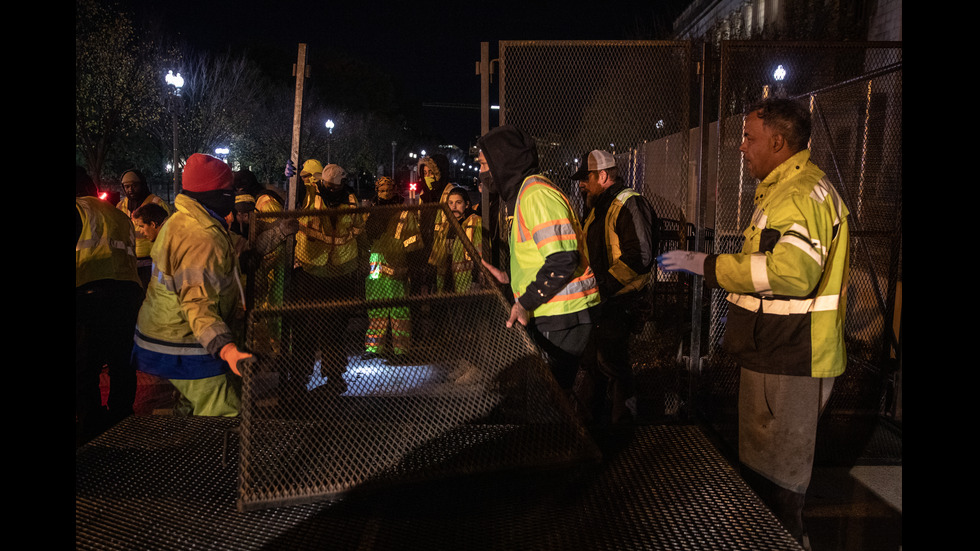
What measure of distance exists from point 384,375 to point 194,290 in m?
1.07

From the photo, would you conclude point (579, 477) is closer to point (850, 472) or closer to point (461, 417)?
point (461, 417)

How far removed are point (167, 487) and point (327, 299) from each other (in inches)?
46.8

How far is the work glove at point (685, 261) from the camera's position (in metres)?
3.01

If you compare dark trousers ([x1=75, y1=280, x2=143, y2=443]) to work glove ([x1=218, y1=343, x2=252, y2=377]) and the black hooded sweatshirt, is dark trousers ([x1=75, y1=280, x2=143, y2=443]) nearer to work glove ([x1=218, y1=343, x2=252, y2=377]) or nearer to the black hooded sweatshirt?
work glove ([x1=218, y1=343, x2=252, y2=377])

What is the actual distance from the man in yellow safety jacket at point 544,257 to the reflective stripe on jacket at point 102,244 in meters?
2.84

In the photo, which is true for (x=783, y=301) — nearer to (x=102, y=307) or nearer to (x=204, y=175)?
(x=204, y=175)

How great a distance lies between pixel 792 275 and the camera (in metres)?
2.71

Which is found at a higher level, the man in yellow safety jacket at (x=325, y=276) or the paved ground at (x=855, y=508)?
the man in yellow safety jacket at (x=325, y=276)

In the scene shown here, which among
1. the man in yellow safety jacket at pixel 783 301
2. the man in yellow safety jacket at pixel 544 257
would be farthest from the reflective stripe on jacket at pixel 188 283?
the man in yellow safety jacket at pixel 783 301

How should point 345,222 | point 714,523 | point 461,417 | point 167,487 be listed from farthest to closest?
point 345,222
point 461,417
point 167,487
point 714,523

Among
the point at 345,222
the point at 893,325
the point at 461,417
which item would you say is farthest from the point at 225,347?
the point at 893,325

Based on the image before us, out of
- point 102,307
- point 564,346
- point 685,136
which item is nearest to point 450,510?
point 564,346

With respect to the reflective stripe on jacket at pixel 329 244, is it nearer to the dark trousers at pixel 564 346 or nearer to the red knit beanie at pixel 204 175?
the red knit beanie at pixel 204 175

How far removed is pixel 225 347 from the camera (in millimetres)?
2826
